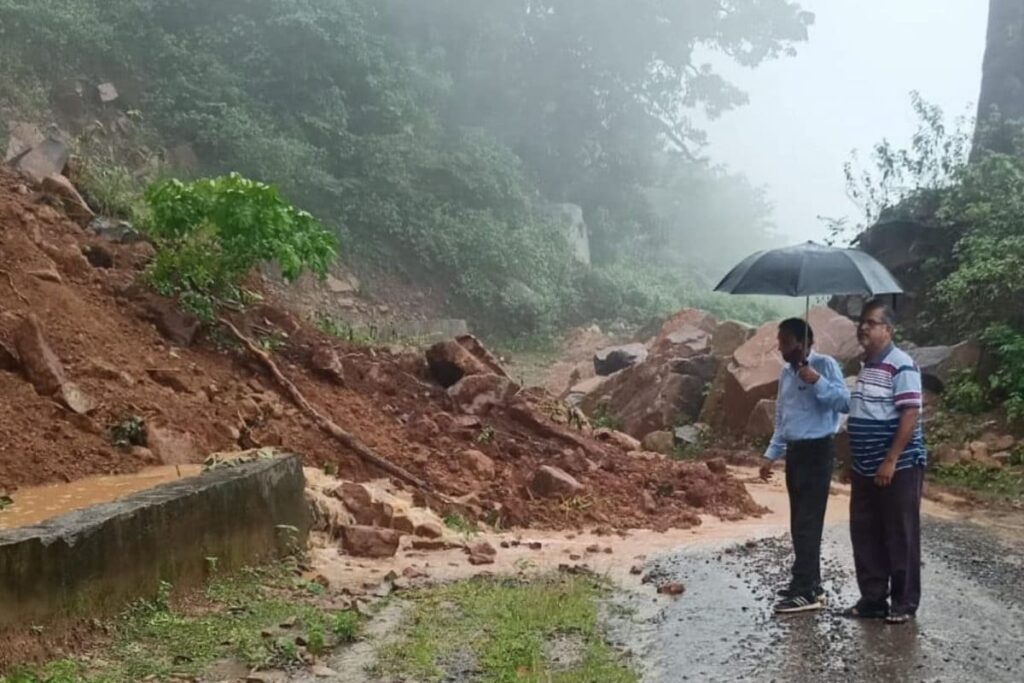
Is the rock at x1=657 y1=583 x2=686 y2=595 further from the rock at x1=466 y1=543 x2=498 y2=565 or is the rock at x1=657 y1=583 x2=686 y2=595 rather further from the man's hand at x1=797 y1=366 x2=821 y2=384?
the man's hand at x1=797 y1=366 x2=821 y2=384

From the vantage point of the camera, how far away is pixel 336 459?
25.9 feet

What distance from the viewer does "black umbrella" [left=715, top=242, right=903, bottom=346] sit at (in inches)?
203

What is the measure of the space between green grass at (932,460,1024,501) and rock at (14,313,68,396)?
8.22 m

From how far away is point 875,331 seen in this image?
4945 millimetres

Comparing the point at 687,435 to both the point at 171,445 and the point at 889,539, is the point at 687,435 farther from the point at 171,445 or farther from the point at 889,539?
the point at 889,539

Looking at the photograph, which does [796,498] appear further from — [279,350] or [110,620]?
[279,350]

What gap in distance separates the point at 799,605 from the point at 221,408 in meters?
4.49

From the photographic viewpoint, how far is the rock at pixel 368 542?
6512 mm

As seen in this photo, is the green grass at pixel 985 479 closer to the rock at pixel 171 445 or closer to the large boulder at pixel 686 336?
the large boulder at pixel 686 336

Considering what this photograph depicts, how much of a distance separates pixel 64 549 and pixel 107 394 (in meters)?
2.91

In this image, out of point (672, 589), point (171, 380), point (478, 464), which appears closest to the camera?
point (672, 589)

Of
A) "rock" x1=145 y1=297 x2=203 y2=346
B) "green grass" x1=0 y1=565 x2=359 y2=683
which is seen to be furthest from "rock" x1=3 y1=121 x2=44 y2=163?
"green grass" x1=0 y1=565 x2=359 y2=683

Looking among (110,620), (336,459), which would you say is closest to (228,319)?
(336,459)

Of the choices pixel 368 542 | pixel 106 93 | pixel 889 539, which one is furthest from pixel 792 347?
pixel 106 93
